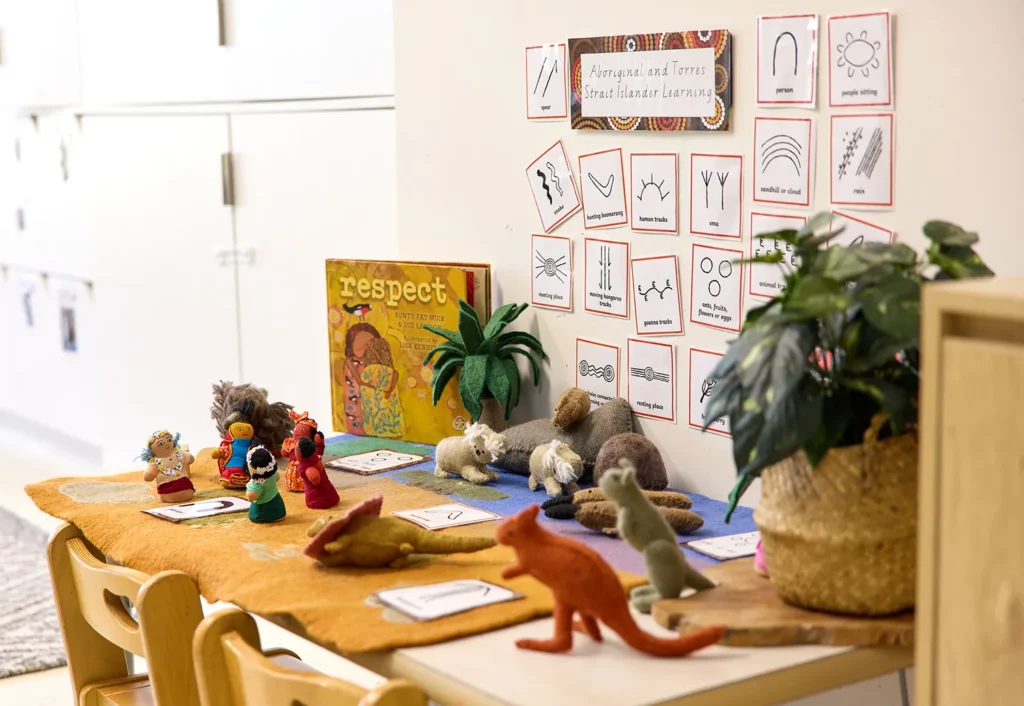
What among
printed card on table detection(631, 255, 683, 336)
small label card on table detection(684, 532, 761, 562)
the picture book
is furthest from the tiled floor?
printed card on table detection(631, 255, 683, 336)

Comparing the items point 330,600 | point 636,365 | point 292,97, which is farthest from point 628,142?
point 292,97

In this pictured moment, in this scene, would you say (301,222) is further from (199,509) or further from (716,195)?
(716,195)

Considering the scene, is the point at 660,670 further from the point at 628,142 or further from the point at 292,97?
the point at 292,97

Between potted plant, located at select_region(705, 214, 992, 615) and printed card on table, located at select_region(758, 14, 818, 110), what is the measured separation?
1.33 ft

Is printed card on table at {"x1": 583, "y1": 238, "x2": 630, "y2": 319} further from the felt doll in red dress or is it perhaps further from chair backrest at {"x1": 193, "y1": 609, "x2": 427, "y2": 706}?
chair backrest at {"x1": 193, "y1": 609, "x2": 427, "y2": 706}

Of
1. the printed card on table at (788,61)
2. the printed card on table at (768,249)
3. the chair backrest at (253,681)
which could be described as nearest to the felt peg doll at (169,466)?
the chair backrest at (253,681)

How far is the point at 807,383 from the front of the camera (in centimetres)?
100

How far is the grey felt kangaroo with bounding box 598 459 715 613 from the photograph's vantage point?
1109 millimetres

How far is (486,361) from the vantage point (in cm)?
175

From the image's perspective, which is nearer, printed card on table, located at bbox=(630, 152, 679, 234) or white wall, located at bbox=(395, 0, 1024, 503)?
white wall, located at bbox=(395, 0, 1024, 503)

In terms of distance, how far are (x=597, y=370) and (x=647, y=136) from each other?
0.35 meters

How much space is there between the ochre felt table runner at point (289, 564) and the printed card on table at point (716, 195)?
1.57 feet

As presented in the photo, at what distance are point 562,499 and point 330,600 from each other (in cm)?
41

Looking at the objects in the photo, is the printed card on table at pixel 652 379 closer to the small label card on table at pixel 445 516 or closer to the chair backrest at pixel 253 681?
the small label card on table at pixel 445 516
